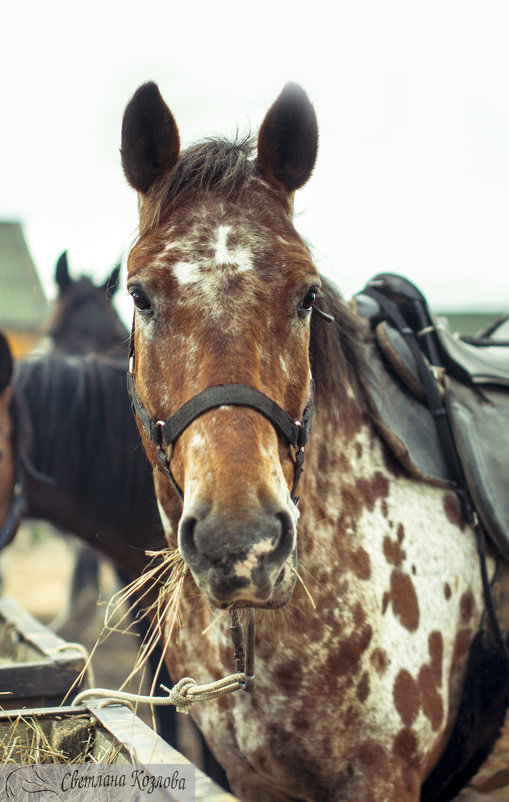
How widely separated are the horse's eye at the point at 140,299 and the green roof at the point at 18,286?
2160cm

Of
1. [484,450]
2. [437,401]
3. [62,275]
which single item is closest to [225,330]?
[437,401]

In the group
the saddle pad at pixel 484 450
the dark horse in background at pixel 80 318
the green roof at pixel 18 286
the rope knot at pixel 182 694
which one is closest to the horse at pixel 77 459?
the saddle pad at pixel 484 450

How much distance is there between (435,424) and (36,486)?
93.7 inches

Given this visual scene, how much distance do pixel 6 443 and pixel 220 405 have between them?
249cm

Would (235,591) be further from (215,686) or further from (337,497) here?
(337,497)

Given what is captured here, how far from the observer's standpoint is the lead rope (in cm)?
174

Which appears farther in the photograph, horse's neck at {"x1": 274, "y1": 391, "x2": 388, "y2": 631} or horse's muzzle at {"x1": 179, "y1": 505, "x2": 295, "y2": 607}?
horse's neck at {"x1": 274, "y1": 391, "x2": 388, "y2": 631}

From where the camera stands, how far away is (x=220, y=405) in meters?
1.60

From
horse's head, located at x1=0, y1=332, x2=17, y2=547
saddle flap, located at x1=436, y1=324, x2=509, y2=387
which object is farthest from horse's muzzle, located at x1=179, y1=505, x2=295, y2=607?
horse's head, located at x1=0, y1=332, x2=17, y2=547

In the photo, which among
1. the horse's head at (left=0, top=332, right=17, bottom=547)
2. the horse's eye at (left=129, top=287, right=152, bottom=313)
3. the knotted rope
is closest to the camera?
the knotted rope

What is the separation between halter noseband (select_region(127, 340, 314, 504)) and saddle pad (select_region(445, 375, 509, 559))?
674mm

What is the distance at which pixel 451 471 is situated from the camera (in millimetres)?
2336

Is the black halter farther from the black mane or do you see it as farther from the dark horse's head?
the dark horse's head

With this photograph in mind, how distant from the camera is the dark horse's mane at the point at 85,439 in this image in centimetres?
375
